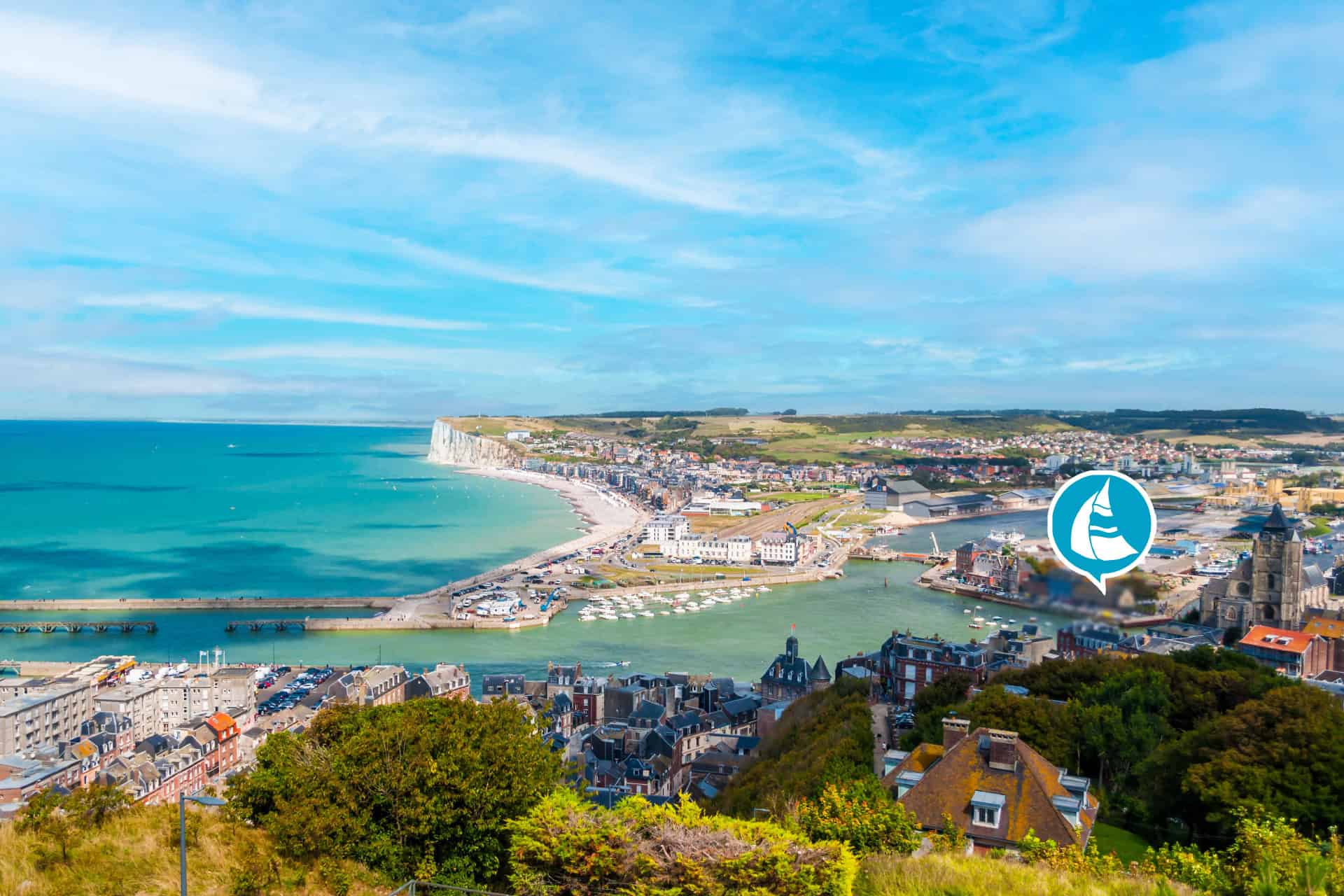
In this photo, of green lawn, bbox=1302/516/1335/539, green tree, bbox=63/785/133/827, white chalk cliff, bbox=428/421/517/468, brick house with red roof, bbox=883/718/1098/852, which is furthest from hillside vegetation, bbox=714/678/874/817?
white chalk cliff, bbox=428/421/517/468

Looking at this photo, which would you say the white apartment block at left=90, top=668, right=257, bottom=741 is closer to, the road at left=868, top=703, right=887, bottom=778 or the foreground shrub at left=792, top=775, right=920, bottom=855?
the road at left=868, top=703, right=887, bottom=778

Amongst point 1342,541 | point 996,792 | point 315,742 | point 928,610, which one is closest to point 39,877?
point 315,742

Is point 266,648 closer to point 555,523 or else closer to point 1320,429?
point 555,523

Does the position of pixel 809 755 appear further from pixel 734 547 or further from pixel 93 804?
pixel 734 547

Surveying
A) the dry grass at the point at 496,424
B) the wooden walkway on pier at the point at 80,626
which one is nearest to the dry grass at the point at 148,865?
the wooden walkway on pier at the point at 80,626

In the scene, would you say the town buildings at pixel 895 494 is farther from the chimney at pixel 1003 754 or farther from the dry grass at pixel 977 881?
the dry grass at pixel 977 881
